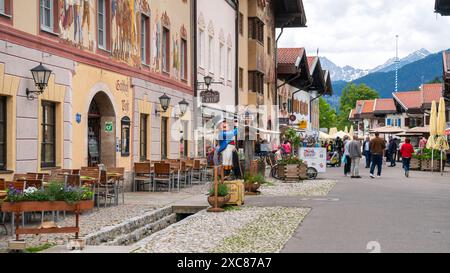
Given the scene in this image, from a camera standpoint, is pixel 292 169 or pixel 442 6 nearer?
pixel 292 169

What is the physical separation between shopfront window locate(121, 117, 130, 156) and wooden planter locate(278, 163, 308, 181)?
282 inches

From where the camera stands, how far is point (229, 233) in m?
11.8

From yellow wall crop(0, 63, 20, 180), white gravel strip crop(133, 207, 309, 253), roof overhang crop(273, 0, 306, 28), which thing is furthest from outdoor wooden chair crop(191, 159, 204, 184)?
roof overhang crop(273, 0, 306, 28)

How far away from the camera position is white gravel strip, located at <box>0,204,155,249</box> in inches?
432

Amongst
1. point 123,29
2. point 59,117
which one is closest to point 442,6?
point 123,29

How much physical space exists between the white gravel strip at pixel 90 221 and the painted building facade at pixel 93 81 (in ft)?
4.91

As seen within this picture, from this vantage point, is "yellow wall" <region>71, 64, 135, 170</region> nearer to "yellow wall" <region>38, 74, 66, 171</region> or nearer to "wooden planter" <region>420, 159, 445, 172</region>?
"yellow wall" <region>38, 74, 66, 171</region>

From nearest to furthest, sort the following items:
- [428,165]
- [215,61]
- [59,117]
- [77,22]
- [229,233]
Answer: [229,233] < [59,117] < [77,22] < [215,61] < [428,165]

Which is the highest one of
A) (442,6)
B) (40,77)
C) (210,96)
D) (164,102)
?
(442,6)

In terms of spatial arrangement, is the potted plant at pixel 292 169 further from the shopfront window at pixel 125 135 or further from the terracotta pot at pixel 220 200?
the terracotta pot at pixel 220 200

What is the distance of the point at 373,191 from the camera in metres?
21.3

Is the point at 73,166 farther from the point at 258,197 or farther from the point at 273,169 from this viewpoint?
the point at 273,169

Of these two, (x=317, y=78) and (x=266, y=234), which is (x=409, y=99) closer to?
(x=317, y=78)

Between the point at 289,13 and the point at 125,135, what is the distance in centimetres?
2924
